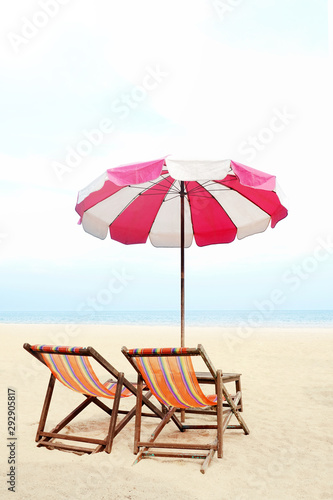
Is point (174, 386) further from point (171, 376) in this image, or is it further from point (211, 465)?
point (211, 465)

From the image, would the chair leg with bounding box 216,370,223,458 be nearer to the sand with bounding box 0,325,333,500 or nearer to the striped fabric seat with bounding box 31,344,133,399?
the sand with bounding box 0,325,333,500

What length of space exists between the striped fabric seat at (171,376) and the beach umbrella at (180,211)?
0.97 meters

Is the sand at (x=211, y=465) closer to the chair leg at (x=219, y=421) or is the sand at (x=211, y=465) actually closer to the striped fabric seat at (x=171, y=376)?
the chair leg at (x=219, y=421)

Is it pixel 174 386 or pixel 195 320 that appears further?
pixel 195 320

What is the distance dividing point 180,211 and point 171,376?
7.65 feet

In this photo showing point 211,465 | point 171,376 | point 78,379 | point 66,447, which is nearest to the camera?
point 211,465

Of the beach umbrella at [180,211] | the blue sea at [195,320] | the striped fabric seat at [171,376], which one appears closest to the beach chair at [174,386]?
the striped fabric seat at [171,376]

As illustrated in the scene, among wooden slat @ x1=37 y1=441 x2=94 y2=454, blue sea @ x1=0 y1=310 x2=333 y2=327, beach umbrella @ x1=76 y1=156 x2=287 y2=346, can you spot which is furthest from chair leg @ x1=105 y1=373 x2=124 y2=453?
blue sea @ x1=0 y1=310 x2=333 y2=327

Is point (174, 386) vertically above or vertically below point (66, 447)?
above

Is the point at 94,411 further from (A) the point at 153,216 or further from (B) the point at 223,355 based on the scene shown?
(B) the point at 223,355

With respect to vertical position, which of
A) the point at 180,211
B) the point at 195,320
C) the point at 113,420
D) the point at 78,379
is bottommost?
the point at 195,320

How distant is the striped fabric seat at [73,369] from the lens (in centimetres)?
307

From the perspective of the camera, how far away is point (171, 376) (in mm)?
3021

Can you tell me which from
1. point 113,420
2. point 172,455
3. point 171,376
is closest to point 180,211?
point 171,376
